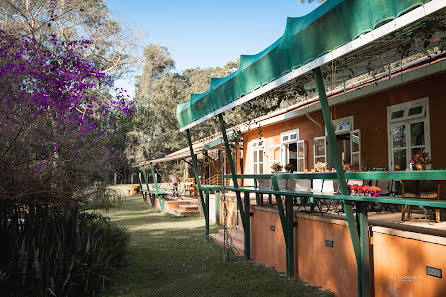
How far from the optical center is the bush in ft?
18.6

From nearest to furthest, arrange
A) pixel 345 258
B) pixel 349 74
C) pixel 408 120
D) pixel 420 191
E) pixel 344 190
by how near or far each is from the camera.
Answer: pixel 344 190 → pixel 345 258 → pixel 420 191 → pixel 349 74 → pixel 408 120

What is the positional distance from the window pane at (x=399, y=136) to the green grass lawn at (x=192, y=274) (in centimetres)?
402

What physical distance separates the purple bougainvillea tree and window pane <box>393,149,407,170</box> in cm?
626

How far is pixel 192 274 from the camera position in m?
7.45

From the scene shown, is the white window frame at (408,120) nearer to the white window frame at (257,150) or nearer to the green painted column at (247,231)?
the green painted column at (247,231)

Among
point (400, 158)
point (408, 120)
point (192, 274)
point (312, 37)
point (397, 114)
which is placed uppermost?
point (312, 37)

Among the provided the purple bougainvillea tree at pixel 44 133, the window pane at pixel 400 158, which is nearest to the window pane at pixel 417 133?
the window pane at pixel 400 158

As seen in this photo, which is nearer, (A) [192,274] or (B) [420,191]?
(B) [420,191]

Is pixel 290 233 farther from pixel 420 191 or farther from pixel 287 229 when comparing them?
pixel 420 191

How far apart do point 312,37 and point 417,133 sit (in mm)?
4440

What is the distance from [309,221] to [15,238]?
16.7 feet

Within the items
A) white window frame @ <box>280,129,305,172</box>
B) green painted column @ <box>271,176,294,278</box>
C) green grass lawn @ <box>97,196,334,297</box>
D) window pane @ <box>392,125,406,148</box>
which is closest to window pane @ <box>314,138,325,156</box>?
white window frame @ <box>280,129,305,172</box>

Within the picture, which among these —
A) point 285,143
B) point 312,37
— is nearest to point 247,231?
point 312,37

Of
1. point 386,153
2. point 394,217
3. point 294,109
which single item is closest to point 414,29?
point 394,217
